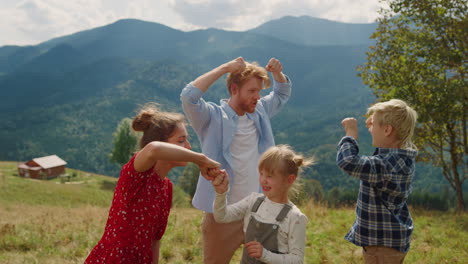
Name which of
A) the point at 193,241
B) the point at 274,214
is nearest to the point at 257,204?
the point at 274,214

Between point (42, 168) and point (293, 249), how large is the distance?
77.4 meters

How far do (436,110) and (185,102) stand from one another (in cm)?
1281

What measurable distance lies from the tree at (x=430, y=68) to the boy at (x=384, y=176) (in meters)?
11.8

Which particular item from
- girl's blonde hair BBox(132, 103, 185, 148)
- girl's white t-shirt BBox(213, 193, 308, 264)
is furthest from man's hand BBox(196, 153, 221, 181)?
girl's blonde hair BBox(132, 103, 185, 148)

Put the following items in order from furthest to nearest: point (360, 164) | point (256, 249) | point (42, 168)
→ 1. point (42, 168)
2. point (360, 164)
3. point (256, 249)

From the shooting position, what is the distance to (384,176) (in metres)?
3.01

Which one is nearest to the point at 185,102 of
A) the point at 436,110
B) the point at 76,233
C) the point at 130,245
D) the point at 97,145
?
the point at 130,245

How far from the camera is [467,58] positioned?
13516mm

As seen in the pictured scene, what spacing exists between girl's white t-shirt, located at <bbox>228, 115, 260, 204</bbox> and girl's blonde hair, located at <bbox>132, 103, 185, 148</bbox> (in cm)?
112

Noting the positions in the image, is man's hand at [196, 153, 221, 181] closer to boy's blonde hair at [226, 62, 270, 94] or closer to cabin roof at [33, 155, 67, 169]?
boy's blonde hair at [226, 62, 270, 94]

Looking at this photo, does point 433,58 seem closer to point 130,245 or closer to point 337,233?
Result: point 337,233

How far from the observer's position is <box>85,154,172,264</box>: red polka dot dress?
2840mm

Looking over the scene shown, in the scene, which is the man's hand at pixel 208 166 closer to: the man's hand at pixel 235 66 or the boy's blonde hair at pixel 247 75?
the man's hand at pixel 235 66

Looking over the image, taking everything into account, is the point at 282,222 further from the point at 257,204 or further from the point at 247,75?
the point at 247,75
